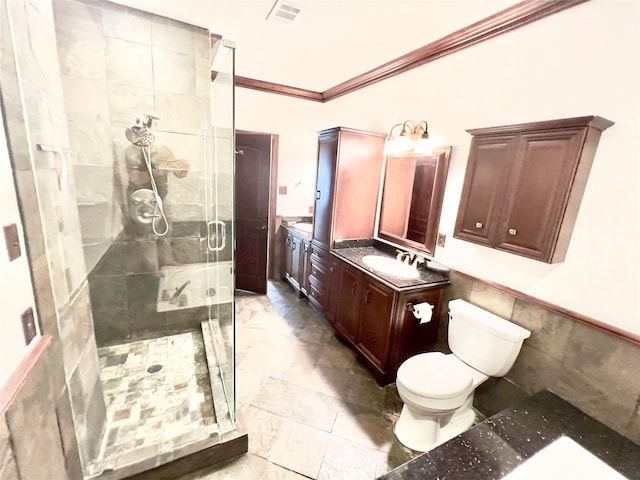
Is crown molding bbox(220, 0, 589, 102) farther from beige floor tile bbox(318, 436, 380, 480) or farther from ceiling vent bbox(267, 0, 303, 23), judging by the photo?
beige floor tile bbox(318, 436, 380, 480)

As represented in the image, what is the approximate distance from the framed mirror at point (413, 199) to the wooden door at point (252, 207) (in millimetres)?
1388

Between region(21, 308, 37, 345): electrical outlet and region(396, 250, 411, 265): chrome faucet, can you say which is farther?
region(396, 250, 411, 265): chrome faucet

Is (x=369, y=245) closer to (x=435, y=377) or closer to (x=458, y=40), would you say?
(x=435, y=377)

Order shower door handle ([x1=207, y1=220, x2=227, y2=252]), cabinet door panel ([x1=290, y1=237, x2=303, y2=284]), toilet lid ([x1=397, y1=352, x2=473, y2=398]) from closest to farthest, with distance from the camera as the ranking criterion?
toilet lid ([x1=397, y1=352, x2=473, y2=398])
shower door handle ([x1=207, y1=220, x2=227, y2=252])
cabinet door panel ([x1=290, y1=237, x2=303, y2=284])

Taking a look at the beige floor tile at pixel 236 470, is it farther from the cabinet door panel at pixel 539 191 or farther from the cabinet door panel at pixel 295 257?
Answer: the cabinet door panel at pixel 295 257

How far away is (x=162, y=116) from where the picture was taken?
7.27ft

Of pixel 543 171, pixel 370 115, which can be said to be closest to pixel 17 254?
pixel 543 171

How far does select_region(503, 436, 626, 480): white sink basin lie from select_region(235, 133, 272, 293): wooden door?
292 centimetres

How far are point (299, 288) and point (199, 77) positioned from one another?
2.40 metres

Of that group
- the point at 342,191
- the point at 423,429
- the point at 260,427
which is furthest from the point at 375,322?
the point at 342,191

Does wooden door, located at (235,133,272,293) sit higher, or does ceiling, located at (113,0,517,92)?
ceiling, located at (113,0,517,92)

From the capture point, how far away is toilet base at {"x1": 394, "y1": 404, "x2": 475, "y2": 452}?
5.70 ft

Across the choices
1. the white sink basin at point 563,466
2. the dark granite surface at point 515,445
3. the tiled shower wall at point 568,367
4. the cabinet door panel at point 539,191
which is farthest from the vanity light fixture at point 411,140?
the white sink basin at point 563,466

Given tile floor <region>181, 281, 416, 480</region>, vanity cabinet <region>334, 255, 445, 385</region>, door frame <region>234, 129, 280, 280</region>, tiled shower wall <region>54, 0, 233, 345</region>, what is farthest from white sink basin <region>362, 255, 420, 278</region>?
door frame <region>234, 129, 280, 280</region>
